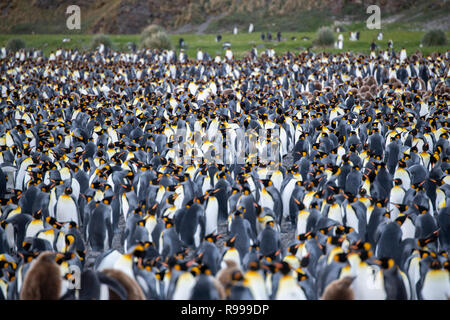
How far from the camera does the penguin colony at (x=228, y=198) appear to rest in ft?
12.6

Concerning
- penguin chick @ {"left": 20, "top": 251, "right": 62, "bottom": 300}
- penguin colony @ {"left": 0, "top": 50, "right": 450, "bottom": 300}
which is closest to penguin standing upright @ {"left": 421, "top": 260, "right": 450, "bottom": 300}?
penguin colony @ {"left": 0, "top": 50, "right": 450, "bottom": 300}

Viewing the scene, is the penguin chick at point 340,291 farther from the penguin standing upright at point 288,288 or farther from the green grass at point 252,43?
the green grass at point 252,43

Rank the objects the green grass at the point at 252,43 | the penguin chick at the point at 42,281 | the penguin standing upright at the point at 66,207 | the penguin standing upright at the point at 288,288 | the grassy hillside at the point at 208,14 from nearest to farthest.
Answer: the penguin standing upright at the point at 288,288 → the penguin chick at the point at 42,281 → the penguin standing upright at the point at 66,207 → the green grass at the point at 252,43 → the grassy hillside at the point at 208,14

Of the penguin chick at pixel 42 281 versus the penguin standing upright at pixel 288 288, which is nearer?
the penguin standing upright at pixel 288 288

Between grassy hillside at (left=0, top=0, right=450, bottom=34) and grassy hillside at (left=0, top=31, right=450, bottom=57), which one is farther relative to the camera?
grassy hillside at (left=0, top=0, right=450, bottom=34)

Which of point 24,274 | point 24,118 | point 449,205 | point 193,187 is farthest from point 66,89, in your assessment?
point 449,205

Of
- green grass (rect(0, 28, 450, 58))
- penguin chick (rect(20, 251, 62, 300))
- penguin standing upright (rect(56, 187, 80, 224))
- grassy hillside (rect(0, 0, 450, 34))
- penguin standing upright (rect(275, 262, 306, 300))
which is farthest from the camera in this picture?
Result: grassy hillside (rect(0, 0, 450, 34))

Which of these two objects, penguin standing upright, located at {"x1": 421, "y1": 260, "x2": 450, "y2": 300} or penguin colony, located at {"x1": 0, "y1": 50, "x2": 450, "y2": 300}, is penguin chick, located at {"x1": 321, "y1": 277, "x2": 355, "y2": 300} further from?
penguin standing upright, located at {"x1": 421, "y1": 260, "x2": 450, "y2": 300}

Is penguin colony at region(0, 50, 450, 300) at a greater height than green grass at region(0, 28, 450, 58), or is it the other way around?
green grass at region(0, 28, 450, 58)

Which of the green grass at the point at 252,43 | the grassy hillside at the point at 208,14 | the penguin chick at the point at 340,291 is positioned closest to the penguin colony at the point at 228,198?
the penguin chick at the point at 340,291

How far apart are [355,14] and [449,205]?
35355mm

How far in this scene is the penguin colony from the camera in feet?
12.6

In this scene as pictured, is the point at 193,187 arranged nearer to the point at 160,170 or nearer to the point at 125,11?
the point at 160,170

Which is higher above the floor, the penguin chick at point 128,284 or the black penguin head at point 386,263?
the black penguin head at point 386,263
